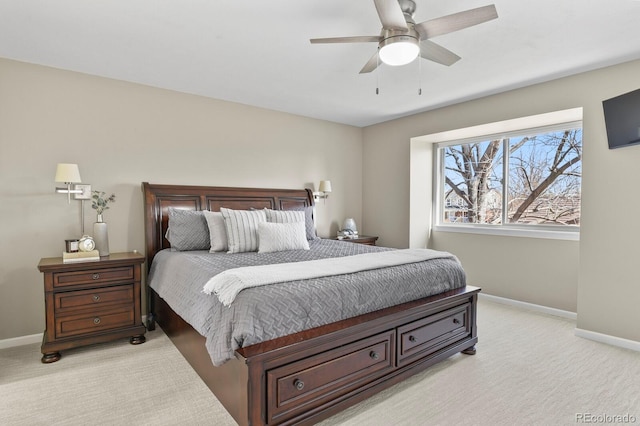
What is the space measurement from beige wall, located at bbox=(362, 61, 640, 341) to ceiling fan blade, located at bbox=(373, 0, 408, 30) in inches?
99.3

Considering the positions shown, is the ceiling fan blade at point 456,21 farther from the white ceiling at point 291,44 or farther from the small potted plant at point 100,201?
the small potted plant at point 100,201

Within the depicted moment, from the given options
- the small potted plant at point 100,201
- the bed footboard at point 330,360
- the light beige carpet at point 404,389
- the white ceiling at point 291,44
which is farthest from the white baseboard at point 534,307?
the small potted plant at point 100,201

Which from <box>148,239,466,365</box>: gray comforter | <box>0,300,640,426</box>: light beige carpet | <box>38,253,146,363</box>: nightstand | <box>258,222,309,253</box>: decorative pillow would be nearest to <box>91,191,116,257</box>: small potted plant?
<box>38,253,146,363</box>: nightstand

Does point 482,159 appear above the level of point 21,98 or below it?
below

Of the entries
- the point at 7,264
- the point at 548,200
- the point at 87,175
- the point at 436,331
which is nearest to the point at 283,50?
the point at 87,175

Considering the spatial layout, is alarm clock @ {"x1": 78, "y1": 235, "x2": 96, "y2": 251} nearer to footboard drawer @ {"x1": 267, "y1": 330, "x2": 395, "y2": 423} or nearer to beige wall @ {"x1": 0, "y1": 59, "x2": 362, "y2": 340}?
beige wall @ {"x1": 0, "y1": 59, "x2": 362, "y2": 340}

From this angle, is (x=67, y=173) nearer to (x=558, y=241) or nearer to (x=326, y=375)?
(x=326, y=375)

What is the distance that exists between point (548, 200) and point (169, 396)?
4414 mm

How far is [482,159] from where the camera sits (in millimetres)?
4766

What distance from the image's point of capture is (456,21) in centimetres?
183

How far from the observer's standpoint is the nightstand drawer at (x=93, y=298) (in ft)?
9.12

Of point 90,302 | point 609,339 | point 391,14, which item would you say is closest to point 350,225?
point 609,339

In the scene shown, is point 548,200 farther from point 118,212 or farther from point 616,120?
point 118,212

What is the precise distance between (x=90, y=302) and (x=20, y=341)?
2.78ft
